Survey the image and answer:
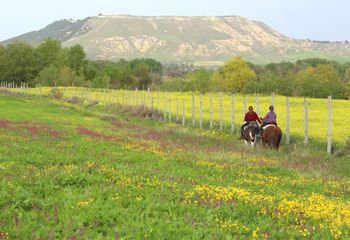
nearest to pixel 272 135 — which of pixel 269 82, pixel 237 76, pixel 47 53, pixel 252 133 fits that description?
pixel 252 133

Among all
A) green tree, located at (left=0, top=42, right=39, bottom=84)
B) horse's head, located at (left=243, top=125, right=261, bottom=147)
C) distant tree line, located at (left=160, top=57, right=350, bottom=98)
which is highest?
green tree, located at (left=0, top=42, right=39, bottom=84)

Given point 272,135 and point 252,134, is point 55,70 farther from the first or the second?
point 272,135

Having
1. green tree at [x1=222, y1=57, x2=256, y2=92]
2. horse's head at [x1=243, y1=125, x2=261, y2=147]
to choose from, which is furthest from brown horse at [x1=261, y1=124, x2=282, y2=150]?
green tree at [x1=222, y1=57, x2=256, y2=92]

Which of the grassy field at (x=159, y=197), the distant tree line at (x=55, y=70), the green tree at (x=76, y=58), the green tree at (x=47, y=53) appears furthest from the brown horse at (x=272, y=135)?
the green tree at (x=76, y=58)

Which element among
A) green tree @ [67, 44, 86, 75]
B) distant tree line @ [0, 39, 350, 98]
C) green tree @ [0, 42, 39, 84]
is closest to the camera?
distant tree line @ [0, 39, 350, 98]

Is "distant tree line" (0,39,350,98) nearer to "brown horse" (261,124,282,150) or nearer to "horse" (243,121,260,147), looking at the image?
"horse" (243,121,260,147)

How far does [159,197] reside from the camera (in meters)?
10.8

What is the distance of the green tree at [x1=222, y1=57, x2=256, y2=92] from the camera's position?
14075 centimetres

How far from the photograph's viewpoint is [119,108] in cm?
5831

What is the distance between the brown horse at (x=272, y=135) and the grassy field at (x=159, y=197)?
584 cm

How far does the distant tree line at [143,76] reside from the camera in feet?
406

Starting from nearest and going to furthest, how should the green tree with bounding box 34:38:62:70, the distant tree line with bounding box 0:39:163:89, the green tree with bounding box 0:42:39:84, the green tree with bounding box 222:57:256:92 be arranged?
the green tree with bounding box 222:57:256:92
the distant tree line with bounding box 0:39:163:89
the green tree with bounding box 0:42:39:84
the green tree with bounding box 34:38:62:70

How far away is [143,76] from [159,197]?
165091 millimetres

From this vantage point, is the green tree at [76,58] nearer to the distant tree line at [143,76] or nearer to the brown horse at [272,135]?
the distant tree line at [143,76]
